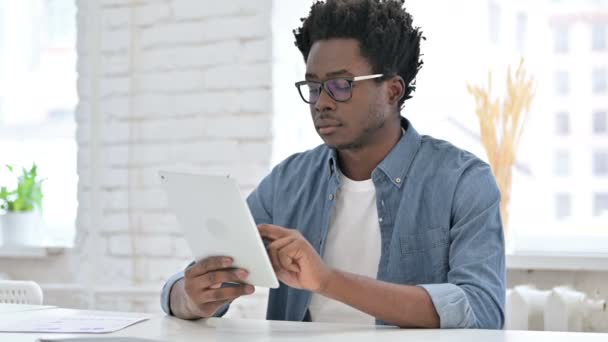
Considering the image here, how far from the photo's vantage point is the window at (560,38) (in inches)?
117

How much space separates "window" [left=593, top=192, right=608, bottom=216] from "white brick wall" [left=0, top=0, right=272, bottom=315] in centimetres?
110

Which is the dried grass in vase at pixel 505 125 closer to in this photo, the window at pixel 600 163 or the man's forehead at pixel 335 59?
the window at pixel 600 163

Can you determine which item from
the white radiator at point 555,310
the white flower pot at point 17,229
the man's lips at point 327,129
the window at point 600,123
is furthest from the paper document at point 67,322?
the window at point 600,123

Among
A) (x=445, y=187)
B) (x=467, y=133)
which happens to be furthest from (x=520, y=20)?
(x=445, y=187)

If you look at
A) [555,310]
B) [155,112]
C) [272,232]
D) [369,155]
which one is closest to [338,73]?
[369,155]

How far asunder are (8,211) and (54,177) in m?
0.27

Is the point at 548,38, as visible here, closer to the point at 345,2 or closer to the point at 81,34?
the point at 345,2

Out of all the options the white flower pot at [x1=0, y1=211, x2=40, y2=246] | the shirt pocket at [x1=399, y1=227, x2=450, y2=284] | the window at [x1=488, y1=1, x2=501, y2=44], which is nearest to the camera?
the shirt pocket at [x1=399, y1=227, x2=450, y2=284]

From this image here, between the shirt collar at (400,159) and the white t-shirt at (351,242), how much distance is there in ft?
0.21

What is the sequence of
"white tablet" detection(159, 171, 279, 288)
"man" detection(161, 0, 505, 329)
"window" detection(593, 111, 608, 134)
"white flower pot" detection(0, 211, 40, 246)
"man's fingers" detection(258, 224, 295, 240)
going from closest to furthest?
"white tablet" detection(159, 171, 279, 288), "man's fingers" detection(258, 224, 295, 240), "man" detection(161, 0, 505, 329), "window" detection(593, 111, 608, 134), "white flower pot" detection(0, 211, 40, 246)

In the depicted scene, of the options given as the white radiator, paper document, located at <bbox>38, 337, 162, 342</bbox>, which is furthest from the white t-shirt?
the white radiator

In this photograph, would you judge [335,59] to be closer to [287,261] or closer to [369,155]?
[369,155]

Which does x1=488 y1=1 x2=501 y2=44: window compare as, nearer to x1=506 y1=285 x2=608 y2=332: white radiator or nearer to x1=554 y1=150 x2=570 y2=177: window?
x1=554 y1=150 x2=570 y2=177: window

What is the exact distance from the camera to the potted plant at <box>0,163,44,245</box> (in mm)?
3426
